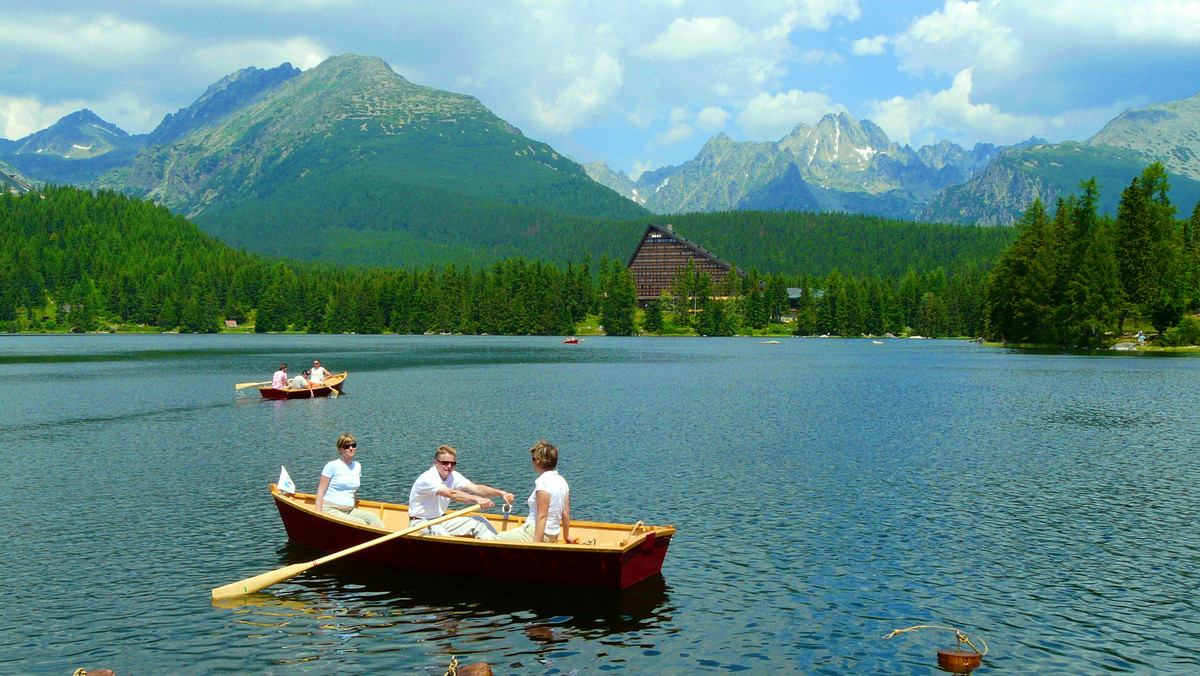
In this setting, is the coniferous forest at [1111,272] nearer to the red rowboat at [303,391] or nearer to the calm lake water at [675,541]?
the calm lake water at [675,541]

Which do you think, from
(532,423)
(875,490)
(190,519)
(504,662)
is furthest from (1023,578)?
(532,423)

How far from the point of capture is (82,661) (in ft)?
53.2

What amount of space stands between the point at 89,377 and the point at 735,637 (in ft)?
299

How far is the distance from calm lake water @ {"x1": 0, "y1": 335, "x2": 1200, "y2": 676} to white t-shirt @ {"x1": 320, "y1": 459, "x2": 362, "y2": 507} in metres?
1.75

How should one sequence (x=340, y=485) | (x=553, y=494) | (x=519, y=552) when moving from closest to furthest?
1. (x=553, y=494)
2. (x=519, y=552)
3. (x=340, y=485)

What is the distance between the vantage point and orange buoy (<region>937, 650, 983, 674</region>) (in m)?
15.5

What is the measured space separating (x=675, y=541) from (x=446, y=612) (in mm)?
7859

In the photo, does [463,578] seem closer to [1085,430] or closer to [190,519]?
[190,519]

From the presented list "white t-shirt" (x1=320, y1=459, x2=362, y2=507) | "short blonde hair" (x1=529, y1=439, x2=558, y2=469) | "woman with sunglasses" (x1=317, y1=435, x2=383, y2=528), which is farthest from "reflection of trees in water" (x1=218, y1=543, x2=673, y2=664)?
"short blonde hair" (x1=529, y1=439, x2=558, y2=469)

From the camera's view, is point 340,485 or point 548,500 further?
point 340,485

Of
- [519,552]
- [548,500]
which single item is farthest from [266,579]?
[548,500]

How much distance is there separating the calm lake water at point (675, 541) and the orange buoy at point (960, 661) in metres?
0.31

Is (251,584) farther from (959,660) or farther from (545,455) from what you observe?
(959,660)

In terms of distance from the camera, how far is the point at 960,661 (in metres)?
15.5
